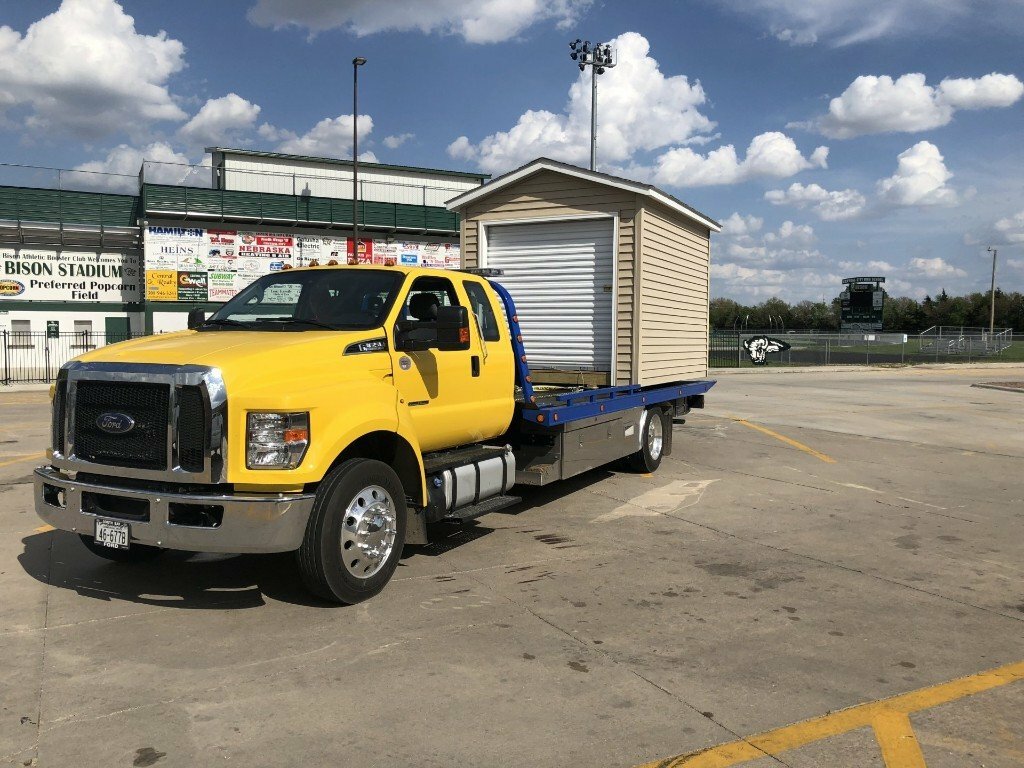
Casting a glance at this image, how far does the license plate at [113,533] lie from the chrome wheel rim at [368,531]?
4.18ft

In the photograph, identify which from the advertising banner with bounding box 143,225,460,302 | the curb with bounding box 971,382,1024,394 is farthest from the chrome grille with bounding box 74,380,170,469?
the advertising banner with bounding box 143,225,460,302

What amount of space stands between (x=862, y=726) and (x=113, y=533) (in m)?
4.23

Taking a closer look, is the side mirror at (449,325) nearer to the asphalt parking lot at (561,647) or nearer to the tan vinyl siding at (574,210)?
the asphalt parking lot at (561,647)

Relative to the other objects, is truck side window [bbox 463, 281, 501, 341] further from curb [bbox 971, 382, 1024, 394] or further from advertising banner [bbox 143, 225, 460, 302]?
advertising banner [bbox 143, 225, 460, 302]

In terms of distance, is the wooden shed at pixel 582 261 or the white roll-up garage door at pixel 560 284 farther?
the white roll-up garage door at pixel 560 284

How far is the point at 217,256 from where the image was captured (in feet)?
110

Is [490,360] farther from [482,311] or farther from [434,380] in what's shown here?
[434,380]

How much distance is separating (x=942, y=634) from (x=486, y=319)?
4155 millimetres

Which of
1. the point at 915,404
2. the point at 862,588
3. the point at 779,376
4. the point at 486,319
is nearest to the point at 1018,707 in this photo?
the point at 862,588

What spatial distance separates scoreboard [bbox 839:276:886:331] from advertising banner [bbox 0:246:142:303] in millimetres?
50827

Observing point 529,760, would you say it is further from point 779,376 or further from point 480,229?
point 779,376

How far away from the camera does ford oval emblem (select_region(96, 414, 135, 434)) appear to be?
198 inches

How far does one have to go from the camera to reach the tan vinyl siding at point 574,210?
10094mm

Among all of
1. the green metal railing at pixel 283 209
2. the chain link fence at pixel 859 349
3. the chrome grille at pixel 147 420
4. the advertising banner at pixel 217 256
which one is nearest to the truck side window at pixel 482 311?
the chrome grille at pixel 147 420
